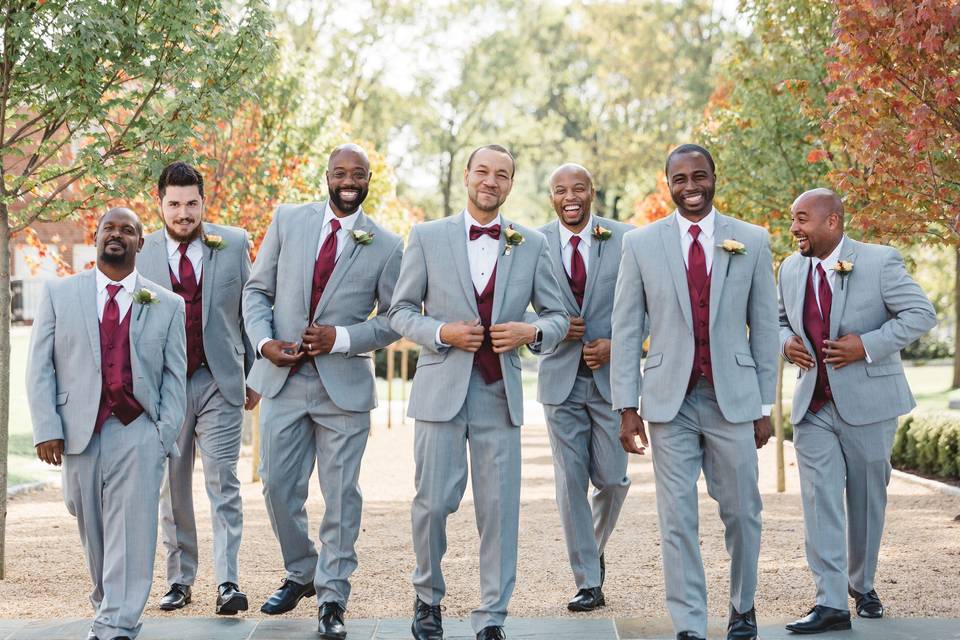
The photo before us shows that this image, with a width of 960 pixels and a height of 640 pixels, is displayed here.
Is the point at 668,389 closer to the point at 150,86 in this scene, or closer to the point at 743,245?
the point at 743,245

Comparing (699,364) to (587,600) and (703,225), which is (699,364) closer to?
(703,225)

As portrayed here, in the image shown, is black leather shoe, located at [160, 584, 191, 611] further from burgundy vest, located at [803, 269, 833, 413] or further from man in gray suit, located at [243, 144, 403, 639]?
burgundy vest, located at [803, 269, 833, 413]

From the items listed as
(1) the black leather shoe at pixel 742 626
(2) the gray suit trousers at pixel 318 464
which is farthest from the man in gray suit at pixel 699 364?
(2) the gray suit trousers at pixel 318 464

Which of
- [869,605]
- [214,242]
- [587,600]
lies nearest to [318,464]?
[214,242]

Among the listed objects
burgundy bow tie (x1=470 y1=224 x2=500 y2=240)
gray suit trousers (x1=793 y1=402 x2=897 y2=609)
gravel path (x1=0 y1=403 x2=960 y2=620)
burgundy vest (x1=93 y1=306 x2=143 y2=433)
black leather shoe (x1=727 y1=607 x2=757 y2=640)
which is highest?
burgundy bow tie (x1=470 y1=224 x2=500 y2=240)

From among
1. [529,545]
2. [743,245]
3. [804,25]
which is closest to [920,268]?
[804,25]

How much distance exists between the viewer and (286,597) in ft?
23.8

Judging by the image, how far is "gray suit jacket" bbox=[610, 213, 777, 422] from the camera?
6.43 metres

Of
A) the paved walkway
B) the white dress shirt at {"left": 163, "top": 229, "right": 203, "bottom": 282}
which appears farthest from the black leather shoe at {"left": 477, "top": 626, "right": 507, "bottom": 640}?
the white dress shirt at {"left": 163, "top": 229, "right": 203, "bottom": 282}

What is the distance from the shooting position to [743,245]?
6.50m

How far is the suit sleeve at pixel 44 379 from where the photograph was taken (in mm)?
6227

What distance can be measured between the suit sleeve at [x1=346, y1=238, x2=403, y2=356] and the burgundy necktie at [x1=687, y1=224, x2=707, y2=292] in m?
1.68

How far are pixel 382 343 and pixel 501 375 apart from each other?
0.83m

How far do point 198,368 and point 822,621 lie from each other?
3884mm
